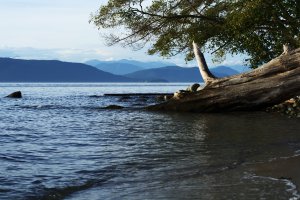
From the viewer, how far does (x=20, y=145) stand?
16.6m

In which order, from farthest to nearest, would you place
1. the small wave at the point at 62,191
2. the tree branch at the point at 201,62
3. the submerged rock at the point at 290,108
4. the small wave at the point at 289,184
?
1. the tree branch at the point at 201,62
2. the submerged rock at the point at 290,108
3. the small wave at the point at 62,191
4. the small wave at the point at 289,184

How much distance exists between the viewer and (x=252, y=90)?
25266mm

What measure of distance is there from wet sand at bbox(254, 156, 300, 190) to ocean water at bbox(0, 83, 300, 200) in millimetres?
311

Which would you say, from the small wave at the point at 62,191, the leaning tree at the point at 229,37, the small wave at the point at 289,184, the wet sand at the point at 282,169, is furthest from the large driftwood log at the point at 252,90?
the small wave at the point at 62,191

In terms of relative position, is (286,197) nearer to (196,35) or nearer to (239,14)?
(239,14)

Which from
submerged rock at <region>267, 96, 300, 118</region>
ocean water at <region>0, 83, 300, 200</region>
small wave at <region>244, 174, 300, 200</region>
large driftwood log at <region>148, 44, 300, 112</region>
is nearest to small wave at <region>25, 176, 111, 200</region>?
ocean water at <region>0, 83, 300, 200</region>

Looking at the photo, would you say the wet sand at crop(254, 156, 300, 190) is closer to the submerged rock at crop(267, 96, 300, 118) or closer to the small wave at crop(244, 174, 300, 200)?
the small wave at crop(244, 174, 300, 200)

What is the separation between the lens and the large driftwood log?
24062 millimetres

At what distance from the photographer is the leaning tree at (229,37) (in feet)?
81.5

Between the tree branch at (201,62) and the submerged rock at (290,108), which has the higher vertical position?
the tree branch at (201,62)

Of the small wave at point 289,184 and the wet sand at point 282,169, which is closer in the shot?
the small wave at point 289,184

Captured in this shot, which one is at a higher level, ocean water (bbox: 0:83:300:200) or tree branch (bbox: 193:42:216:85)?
tree branch (bbox: 193:42:216:85)

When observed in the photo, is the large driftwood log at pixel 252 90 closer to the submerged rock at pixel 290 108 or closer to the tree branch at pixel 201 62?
the submerged rock at pixel 290 108

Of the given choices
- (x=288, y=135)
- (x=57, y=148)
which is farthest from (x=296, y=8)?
(x=57, y=148)
